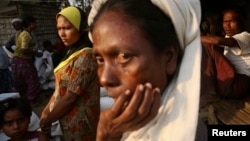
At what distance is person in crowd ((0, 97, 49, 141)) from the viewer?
2.32 metres

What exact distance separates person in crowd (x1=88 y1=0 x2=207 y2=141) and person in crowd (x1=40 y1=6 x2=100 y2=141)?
1189 millimetres

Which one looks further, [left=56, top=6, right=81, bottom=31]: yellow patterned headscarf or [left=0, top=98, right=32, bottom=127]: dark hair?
[left=0, top=98, right=32, bottom=127]: dark hair

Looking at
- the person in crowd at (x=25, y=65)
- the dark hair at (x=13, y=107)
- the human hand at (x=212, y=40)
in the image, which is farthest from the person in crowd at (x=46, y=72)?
the human hand at (x=212, y=40)

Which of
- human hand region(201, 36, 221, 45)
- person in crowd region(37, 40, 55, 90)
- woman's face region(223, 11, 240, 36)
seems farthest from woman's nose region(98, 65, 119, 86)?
person in crowd region(37, 40, 55, 90)

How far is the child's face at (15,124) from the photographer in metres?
2.33

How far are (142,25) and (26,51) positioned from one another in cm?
532

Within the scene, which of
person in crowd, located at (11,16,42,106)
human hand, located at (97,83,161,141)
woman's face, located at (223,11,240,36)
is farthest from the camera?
person in crowd, located at (11,16,42,106)

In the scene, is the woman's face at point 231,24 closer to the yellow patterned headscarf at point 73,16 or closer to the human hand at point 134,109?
the yellow patterned headscarf at point 73,16

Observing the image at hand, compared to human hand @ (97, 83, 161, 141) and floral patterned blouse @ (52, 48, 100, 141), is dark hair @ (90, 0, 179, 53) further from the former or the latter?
floral patterned blouse @ (52, 48, 100, 141)

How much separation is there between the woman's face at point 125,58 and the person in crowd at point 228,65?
2.17m

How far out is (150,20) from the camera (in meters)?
0.78

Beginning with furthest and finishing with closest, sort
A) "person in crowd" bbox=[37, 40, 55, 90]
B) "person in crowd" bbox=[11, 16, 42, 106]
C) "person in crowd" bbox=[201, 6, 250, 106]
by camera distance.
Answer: "person in crowd" bbox=[37, 40, 55, 90] → "person in crowd" bbox=[11, 16, 42, 106] → "person in crowd" bbox=[201, 6, 250, 106]

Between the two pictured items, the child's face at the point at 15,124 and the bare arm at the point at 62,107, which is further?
the child's face at the point at 15,124

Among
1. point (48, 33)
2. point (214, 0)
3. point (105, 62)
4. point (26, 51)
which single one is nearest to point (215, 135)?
point (105, 62)
